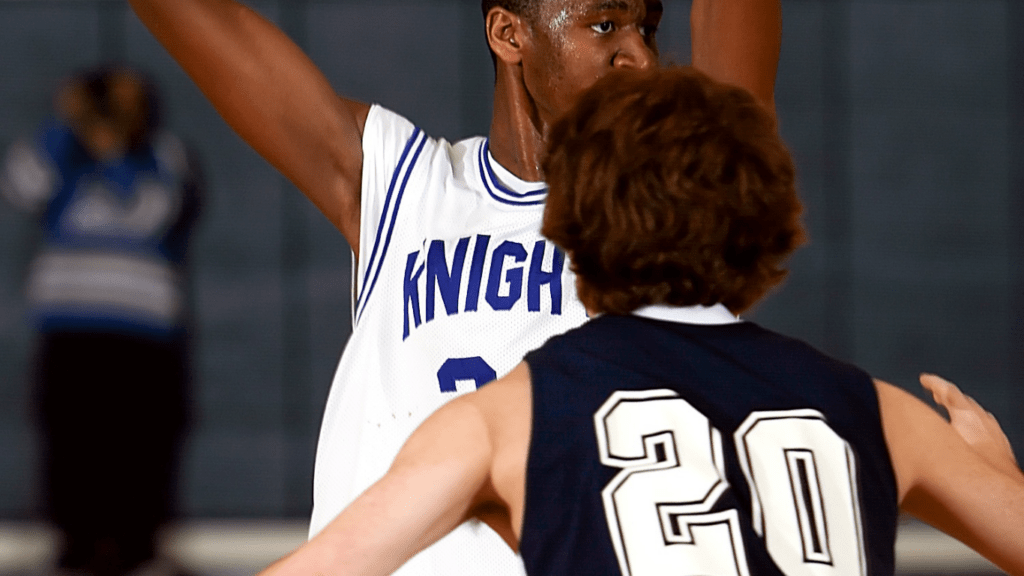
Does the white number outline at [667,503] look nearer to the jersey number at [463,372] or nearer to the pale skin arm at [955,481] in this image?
the pale skin arm at [955,481]

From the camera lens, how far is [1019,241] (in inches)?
223

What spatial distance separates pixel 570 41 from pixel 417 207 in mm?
302

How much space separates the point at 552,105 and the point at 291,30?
156 inches

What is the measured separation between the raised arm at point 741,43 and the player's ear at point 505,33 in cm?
25

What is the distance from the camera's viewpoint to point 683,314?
3.74ft

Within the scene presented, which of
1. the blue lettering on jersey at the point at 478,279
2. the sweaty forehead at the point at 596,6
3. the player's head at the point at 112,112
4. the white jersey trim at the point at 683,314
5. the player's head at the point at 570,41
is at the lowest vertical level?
the white jersey trim at the point at 683,314

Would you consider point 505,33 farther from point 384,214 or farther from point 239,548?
point 239,548

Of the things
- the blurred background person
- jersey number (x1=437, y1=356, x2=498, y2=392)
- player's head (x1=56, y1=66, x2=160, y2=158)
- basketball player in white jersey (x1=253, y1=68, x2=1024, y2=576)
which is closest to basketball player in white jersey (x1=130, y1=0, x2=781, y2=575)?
jersey number (x1=437, y1=356, x2=498, y2=392)

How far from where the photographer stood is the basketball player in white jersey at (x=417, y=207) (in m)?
1.70

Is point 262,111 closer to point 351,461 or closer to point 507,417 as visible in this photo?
point 351,461

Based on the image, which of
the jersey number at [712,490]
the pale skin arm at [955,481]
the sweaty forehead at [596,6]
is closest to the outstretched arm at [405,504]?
the jersey number at [712,490]

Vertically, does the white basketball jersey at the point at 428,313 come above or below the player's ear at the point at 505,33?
below

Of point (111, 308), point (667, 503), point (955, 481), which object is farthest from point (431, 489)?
point (111, 308)

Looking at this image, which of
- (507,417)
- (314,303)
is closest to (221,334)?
(314,303)
